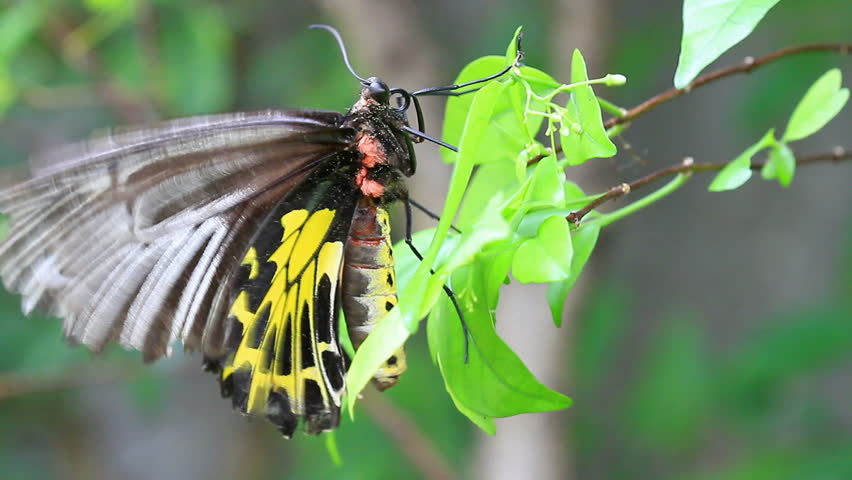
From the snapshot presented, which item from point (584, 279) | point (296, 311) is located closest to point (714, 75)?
point (296, 311)

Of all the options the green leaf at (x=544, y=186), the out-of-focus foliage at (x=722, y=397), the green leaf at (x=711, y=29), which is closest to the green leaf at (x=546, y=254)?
the green leaf at (x=544, y=186)

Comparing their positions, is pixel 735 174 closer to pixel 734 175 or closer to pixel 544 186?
pixel 734 175

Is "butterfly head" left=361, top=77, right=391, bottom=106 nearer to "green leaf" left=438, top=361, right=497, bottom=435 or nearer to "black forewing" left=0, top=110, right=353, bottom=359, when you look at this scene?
"black forewing" left=0, top=110, right=353, bottom=359

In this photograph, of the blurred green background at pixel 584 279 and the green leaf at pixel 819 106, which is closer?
the green leaf at pixel 819 106

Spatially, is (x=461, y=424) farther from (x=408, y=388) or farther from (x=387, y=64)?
(x=387, y=64)

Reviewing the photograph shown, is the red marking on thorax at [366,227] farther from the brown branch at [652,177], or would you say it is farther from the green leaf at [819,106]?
the green leaf at [819,106]

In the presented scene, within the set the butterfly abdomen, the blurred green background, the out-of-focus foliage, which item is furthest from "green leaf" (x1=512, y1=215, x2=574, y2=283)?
the out-of-focus foliage

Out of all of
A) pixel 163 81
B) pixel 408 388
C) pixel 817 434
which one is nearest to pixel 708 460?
pixel 817 434
